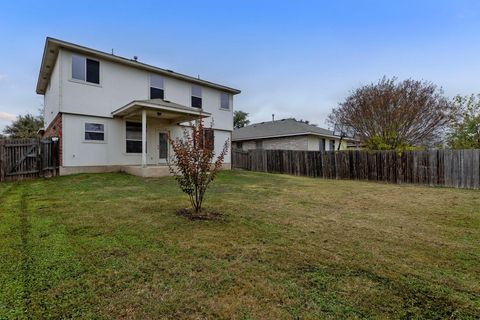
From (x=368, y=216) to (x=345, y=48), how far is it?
11.6 m

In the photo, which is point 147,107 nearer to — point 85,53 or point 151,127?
point 151,127

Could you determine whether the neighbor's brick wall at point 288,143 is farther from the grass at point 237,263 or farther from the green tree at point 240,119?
the green tree at point 240,119

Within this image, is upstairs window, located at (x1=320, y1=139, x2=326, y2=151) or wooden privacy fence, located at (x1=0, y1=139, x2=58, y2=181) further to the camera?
upstairs window, located at (x1=320, y1=139, x2=326, y2=151)

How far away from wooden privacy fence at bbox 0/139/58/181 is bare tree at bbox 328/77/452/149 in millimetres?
15812

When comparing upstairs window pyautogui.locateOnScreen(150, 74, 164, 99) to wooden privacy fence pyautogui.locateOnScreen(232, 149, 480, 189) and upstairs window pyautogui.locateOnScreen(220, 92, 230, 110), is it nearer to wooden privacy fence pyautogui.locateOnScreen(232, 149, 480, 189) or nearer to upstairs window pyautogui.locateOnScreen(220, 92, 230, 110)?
upstairs window pyautogui.locateOnScreen(220, 92, 230, 110)

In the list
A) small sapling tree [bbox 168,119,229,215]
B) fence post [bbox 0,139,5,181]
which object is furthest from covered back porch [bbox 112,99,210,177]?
small sapling tree [bbox 168,119,229,215]

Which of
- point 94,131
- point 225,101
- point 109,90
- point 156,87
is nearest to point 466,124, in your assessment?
point 225,101

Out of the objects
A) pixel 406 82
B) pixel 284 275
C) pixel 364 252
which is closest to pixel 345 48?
pixel 406 82

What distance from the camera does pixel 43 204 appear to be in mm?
6094

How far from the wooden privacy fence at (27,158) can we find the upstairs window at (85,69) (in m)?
3.00

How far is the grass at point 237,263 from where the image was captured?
90.1 inches

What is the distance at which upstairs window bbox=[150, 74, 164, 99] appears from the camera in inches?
547

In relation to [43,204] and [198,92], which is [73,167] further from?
[198,92]

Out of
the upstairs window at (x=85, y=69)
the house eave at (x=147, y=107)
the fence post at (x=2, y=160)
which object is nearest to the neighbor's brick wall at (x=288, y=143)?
the house eave at (x=147, y=107)
